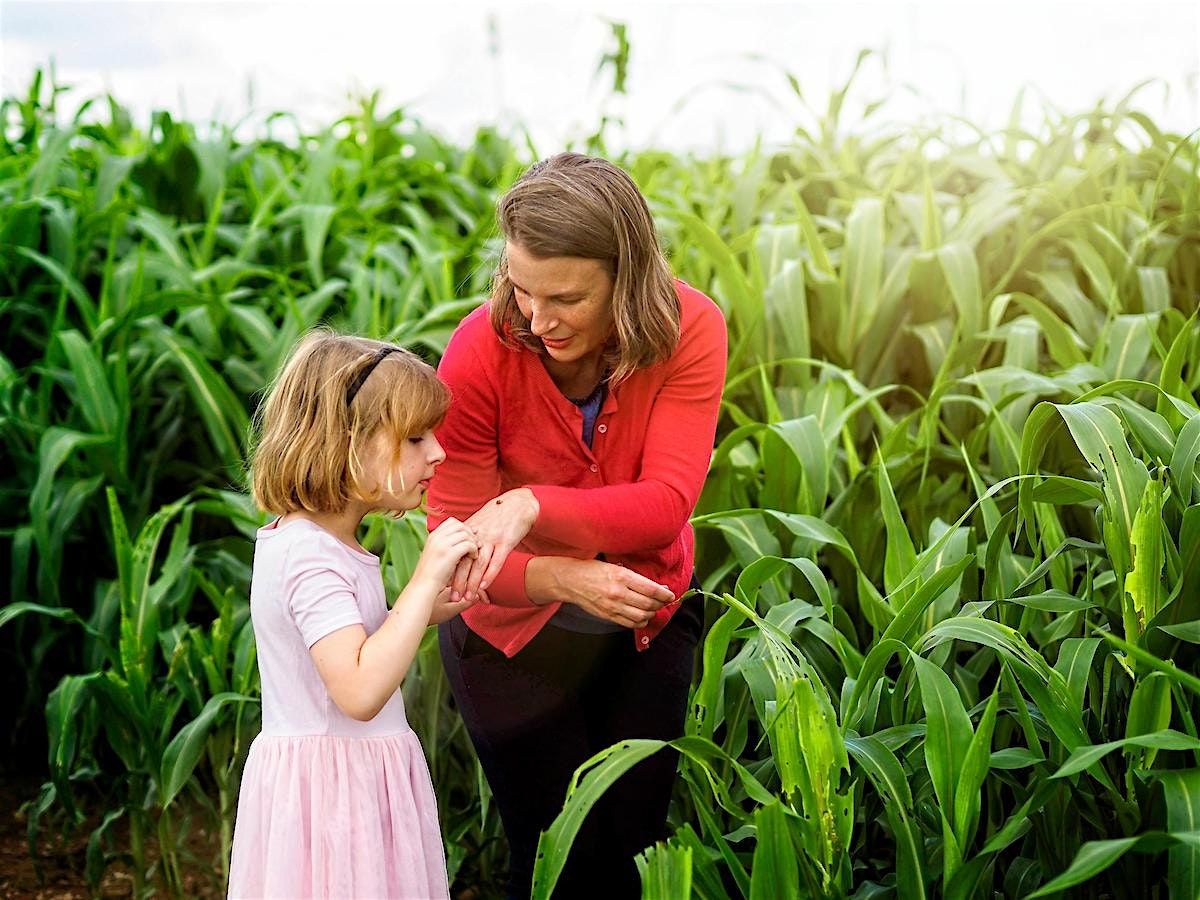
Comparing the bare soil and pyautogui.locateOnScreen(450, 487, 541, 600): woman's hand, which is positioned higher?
pyautogui.locateOnScreen(450, 487, 541, 600): woman's hand

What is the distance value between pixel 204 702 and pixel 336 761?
1047mm

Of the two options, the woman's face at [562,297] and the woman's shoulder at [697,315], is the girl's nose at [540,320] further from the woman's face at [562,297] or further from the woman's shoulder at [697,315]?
the woman's shoulder at [697,315]

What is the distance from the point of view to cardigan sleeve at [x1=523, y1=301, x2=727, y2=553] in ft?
5.37

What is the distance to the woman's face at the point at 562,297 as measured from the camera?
158 cm

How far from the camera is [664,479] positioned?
5.55 ft

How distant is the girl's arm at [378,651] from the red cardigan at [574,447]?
22cm

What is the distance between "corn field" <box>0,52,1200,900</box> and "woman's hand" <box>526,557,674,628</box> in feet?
0.38

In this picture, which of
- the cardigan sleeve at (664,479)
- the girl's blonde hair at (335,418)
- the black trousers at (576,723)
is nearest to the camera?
the girl's blonde hair at (335,418)

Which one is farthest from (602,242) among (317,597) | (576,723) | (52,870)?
(52,870)

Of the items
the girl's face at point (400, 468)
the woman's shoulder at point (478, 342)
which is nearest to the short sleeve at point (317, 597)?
the girl's face at point (400, 468)

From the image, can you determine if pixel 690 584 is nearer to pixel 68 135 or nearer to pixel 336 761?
pixel 336 761

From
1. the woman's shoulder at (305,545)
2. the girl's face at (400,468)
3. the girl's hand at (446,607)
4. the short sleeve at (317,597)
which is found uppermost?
the girl's face at (400,468)

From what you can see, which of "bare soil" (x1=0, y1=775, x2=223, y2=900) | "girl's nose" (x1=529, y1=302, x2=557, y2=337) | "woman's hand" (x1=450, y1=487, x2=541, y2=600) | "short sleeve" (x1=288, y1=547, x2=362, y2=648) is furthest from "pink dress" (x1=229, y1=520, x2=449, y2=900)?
"bare soil" (x1=0, y1=775, x2=223, y2=900)

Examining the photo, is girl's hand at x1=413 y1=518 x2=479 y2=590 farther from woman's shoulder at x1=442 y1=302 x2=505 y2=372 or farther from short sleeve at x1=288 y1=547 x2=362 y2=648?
woman's shoulder at x1=442 y1=302 x2=505 y2=372
